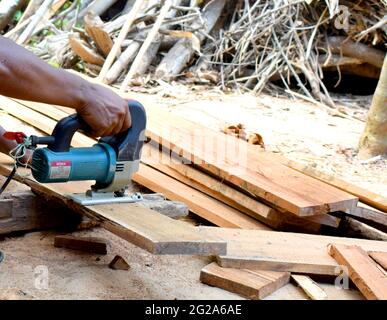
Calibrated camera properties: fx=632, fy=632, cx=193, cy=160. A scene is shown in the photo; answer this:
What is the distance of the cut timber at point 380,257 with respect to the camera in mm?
2633

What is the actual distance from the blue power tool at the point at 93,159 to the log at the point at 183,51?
3883 millimetres

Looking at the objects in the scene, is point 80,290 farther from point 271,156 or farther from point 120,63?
point 120,63

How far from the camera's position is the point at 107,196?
256cm

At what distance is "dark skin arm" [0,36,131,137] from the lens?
218 cm

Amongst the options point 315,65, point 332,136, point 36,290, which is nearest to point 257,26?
point 315,65

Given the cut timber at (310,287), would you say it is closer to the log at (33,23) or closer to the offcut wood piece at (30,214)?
the offcut wood piece at (30,214)

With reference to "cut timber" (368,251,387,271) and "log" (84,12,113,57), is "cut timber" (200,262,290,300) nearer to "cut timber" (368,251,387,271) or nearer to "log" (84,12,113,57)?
"cut timber" (368,251,387,271)

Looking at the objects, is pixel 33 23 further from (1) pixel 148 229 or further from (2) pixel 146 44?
(1) pixel 148 229

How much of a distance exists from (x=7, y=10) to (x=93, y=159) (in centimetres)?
549

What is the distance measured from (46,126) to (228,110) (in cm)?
188

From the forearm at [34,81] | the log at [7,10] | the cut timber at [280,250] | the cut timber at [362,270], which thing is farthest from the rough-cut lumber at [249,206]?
the log at [7,10]

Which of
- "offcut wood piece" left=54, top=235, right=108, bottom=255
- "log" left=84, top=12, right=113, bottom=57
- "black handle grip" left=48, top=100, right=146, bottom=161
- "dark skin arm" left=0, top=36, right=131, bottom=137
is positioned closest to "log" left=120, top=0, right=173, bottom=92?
"log" left=84, top=12, right=113, bottom=57

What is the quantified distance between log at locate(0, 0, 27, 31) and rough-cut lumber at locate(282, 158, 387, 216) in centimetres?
483

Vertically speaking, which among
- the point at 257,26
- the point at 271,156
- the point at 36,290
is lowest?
the point at 36,290
